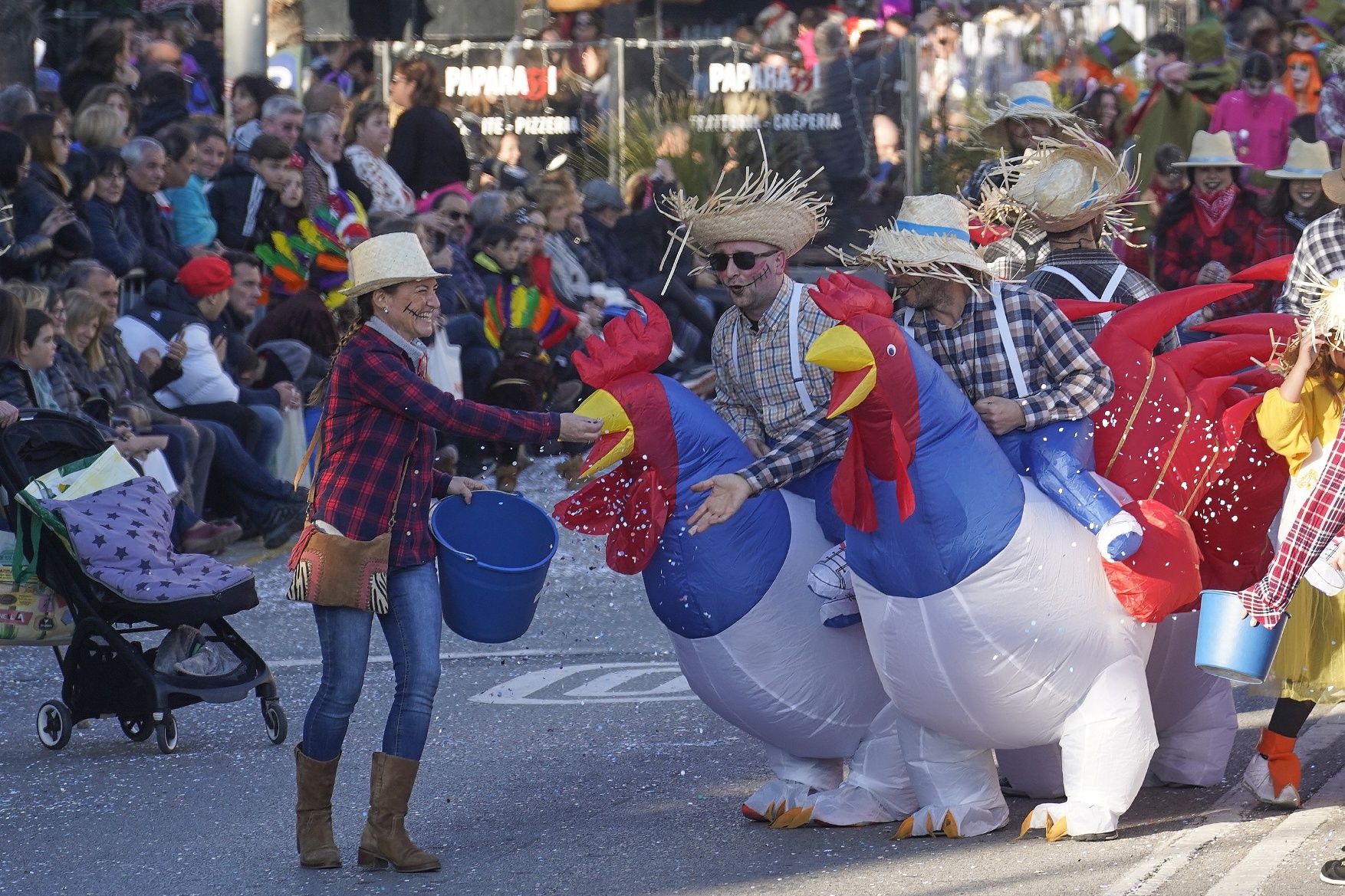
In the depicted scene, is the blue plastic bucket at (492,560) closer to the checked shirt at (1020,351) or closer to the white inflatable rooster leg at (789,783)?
the white inflatable rooster leg at (789,783)

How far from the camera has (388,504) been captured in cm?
566

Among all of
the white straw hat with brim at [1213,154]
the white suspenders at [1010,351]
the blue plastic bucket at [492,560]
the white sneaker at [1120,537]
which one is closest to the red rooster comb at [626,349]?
the blue plastic bucket at [492,560]

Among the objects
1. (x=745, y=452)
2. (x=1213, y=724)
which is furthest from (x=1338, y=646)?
(x=745, y=452)

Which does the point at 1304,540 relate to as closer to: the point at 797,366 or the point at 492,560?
the point at 797,366

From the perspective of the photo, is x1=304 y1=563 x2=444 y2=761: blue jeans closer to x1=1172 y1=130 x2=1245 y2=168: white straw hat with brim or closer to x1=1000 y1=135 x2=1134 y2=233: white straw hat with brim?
x1=1000 y1=135 x2=1134 y2=233: white straw hat with brim

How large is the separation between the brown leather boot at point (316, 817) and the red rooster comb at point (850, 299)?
74.7 inches

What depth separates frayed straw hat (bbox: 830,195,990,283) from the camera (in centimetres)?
572

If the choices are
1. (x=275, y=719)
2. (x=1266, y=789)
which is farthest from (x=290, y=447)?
(x=1266, y=789)

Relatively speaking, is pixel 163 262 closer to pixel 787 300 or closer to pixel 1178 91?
pixel 787 300

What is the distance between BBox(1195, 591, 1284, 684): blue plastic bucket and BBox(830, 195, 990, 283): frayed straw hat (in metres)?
1.13

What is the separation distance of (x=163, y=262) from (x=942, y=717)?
7.26m

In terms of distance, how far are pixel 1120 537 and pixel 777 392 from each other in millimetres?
1139

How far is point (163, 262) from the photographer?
11648mm

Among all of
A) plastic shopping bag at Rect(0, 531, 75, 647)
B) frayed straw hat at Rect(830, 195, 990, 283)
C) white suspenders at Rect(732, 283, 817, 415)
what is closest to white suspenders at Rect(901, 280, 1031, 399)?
frayed straw hat at Rect(830, 195, 990, 283)
